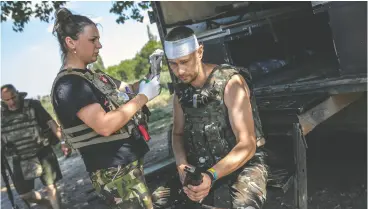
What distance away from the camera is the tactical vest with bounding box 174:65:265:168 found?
100 inches

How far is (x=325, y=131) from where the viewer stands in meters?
4.43

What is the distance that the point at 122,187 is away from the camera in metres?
2.31

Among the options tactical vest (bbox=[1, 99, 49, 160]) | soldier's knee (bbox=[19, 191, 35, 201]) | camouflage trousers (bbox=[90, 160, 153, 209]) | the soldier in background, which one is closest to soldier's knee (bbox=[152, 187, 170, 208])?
camouflage trousers (bbox=[90, 160, 153, 209])

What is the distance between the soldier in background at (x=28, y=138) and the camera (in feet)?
14.3

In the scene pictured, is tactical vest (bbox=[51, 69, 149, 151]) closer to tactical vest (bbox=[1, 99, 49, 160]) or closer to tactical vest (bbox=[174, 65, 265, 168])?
tactical vest (bbox=[174, 65, 265, 168])

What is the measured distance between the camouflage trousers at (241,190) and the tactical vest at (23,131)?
2.43 meters

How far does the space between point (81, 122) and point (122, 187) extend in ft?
1.72

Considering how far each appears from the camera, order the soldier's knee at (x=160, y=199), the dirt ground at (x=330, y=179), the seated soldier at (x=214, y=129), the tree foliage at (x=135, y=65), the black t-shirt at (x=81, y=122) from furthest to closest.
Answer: the tree foliage at (x=135, y=65) → the dirt ground at (x=330, y=179) → the soldier's knee at (x=160, y=199) → the seated soldier at (x=214, y=129) → the black t-shirt at (x=81, y=122)

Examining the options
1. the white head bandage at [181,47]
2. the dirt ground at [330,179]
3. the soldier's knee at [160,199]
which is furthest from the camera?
the dirt ground at [330,179]

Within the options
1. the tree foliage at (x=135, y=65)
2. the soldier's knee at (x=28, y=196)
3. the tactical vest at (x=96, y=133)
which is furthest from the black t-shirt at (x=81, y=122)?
the tree foliage at (x=135, y=65)

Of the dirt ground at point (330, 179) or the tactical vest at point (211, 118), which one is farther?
the dirt ground at point (330, 179)

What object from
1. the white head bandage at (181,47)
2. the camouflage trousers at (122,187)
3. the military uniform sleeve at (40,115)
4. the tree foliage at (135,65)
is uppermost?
the white head bandage at (181,47)

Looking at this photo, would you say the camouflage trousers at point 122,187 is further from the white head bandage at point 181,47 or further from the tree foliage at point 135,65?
the tree foliage at point 135,65

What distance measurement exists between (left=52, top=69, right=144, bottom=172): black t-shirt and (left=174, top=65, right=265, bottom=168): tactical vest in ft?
1.66
